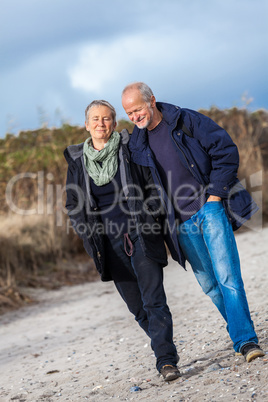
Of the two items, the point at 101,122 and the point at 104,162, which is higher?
the point at 101,122

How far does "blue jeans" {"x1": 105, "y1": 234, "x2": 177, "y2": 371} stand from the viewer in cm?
374

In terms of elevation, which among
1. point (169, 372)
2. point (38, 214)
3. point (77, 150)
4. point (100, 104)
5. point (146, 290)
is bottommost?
point (169, 372)

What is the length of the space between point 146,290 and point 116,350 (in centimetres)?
183

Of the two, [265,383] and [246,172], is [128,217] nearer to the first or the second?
[265,383]

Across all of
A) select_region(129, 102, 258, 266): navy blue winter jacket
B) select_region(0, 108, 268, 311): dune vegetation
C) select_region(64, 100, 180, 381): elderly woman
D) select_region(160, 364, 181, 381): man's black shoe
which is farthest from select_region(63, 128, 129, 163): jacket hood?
select_region(0, 108, 268, 311): dune vegetation

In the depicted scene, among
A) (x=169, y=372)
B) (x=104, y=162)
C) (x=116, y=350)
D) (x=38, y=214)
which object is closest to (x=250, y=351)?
(x=169, y=372)

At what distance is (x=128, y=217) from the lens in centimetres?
386

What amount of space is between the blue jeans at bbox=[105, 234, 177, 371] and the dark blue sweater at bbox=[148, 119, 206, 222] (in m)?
0.38

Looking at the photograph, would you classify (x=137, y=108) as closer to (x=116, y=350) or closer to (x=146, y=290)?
(x=146, y=290)

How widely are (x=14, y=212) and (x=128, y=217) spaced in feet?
25.0

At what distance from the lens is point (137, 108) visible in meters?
3.76

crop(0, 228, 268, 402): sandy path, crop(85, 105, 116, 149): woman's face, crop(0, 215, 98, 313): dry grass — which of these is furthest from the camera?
crop(0, 215, 98, 313): dry grass

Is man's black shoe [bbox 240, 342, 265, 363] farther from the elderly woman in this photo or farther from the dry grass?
the dry grass

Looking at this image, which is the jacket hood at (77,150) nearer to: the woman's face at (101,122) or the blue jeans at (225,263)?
the woman's face at (101,122)
